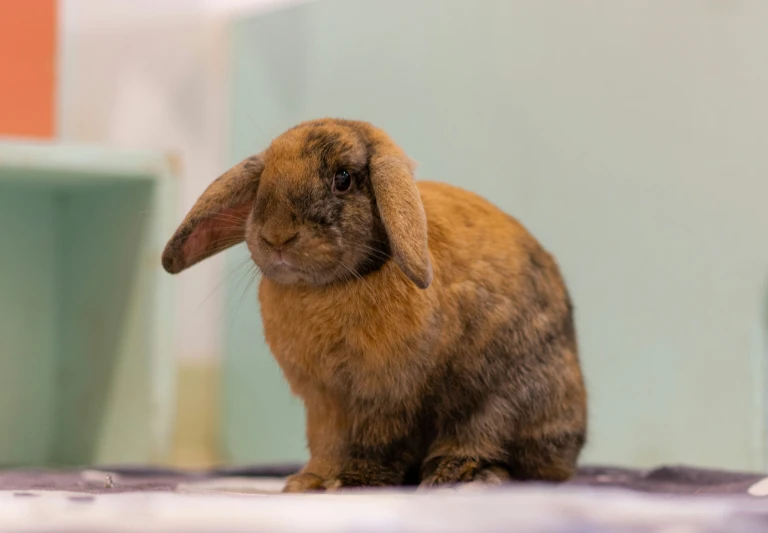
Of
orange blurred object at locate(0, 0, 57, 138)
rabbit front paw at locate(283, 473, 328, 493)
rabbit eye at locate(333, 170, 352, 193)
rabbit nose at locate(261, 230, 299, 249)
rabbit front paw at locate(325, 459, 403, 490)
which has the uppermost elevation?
orange blurred object at locate(0, 0, 57, 138)

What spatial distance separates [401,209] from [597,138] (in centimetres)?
84

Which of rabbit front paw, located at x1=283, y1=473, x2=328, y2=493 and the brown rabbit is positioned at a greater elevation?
the brown rabbit

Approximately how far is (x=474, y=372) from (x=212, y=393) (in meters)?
1.47

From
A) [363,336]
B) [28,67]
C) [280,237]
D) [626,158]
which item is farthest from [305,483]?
[28,67]

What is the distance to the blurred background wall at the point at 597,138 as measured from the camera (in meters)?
1.71

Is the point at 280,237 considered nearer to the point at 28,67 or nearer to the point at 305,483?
the point at 305,483

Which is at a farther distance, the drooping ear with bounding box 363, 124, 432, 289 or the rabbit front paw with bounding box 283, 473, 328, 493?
the rabbit front paw with bounding box 283, 473, 328, 493

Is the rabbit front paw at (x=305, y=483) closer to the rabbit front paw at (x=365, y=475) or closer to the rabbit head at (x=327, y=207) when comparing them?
the rabbit front paw at (x=365, y=475)

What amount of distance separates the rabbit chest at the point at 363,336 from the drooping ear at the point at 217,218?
128mm

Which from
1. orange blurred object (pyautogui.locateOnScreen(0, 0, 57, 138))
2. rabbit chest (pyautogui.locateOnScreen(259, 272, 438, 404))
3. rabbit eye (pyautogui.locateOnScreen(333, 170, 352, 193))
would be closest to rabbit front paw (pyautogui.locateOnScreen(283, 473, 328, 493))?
rabbit chest (pyautogui.locateOnScreen(259, 272, 438, 404))

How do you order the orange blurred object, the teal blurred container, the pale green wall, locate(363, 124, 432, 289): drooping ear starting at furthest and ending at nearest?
the teal blurred container
the orange blurred object
the pale green wall
locate(363, 124, 432, 289): drooping ear

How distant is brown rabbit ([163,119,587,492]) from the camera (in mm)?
1179

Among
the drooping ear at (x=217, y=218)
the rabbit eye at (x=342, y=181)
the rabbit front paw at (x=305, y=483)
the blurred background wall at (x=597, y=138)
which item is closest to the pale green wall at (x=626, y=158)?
the blurred background wall at (x=597, y=138)

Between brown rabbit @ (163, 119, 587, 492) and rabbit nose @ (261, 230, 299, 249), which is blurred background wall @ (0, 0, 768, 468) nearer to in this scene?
brown rabbit @ (163, 119, 587, 492)
